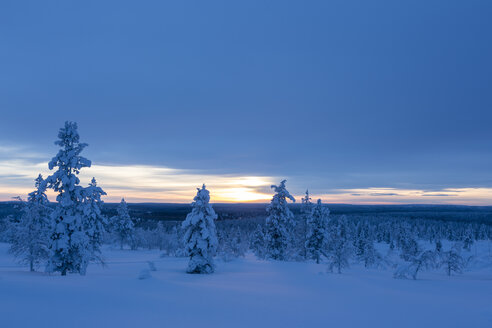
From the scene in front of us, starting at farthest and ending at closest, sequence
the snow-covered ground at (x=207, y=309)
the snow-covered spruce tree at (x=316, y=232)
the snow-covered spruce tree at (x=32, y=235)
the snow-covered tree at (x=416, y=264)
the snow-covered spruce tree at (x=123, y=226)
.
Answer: the snow-covered spruce tree at (x=123, y=226) < the snow-covered spruce tree at (x=316, y=232) < the snow-covered spruce tree at (x=32, y=235) < the snow-covered tree at (x=416, y=264) < the snow-covered ground at (x=207, y=309)

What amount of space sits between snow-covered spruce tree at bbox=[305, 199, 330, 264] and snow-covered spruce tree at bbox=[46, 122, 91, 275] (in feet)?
100

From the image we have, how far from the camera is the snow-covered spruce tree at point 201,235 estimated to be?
1196 inches

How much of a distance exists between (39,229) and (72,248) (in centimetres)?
789

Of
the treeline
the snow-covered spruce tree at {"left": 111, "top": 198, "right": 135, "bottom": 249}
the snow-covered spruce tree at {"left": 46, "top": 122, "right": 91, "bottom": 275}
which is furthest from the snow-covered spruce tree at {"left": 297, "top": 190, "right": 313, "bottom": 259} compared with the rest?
the snow-covered spruce tree at {"left": 111, "top": 198, "right": 135, "bottom": 249}

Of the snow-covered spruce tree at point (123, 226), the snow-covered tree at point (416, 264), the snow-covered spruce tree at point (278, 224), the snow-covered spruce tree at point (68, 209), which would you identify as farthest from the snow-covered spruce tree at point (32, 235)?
the snow-covered spruce tree at point (123, 226)

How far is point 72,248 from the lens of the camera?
22.1 m

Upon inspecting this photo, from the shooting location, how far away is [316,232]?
4531 cm

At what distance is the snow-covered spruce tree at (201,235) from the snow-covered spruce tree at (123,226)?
43696 mm

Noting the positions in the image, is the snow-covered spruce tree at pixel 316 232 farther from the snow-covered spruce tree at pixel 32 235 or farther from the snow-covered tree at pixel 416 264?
the snow-covered spruce tree at pixel 32 235

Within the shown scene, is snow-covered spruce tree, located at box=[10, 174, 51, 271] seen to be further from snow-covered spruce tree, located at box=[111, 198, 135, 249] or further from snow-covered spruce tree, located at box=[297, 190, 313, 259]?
snow-covered spruce tree, located at box=[111, 198, 135, 249]

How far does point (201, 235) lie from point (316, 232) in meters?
20.9

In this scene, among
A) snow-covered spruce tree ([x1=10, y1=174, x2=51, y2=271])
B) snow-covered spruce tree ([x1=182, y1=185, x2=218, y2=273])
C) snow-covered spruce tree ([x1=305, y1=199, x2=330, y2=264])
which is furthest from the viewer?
snow-covered spruce tree ([x1=305, y1=199, x2=330, y2=264])

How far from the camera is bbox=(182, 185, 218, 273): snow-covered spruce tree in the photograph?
30375mm

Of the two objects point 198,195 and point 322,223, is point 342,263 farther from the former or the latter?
point 198,195
